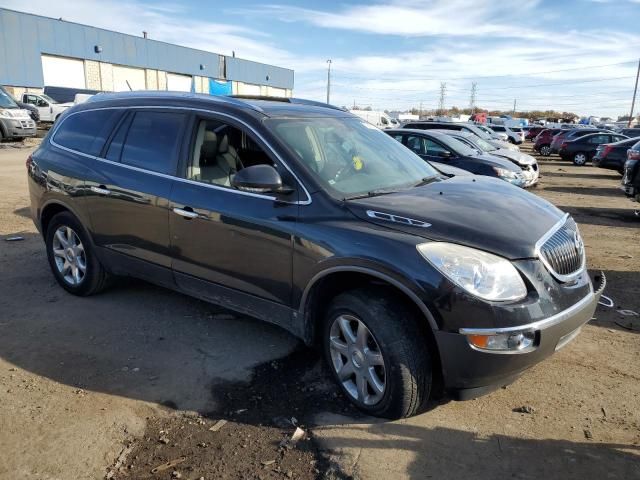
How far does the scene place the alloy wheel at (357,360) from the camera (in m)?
3.15

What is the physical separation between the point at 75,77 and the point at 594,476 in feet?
154

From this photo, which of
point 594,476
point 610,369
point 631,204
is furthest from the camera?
point 631,204

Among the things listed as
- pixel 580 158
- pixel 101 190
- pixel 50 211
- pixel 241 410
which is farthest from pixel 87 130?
pixel 580 158

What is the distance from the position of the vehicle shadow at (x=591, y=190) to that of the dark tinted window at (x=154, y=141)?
1298 cm

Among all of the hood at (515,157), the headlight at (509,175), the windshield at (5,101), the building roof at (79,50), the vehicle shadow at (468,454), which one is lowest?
the vehicle shadow at (468,454)

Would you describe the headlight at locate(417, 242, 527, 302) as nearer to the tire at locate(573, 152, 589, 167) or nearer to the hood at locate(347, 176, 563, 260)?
the hood at locate(347, 176, 563, 260)

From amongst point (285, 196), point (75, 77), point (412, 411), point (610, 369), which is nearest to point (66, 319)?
point (285, 196)

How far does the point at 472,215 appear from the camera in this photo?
10.6ft

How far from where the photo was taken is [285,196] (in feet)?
11.4

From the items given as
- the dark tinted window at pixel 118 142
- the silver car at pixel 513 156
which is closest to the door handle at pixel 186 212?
the dark tinted window at pixel 118 142

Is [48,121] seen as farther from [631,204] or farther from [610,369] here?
Answer: [610,369]

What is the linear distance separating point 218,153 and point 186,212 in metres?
0.53

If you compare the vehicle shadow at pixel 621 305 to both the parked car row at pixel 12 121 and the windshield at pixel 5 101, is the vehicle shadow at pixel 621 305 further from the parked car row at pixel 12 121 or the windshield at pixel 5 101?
the windshield at pixel 5 101

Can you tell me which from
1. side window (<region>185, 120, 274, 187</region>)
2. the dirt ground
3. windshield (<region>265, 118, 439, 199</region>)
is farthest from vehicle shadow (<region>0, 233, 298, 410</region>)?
windshield (<region>265, 118, 439, 199</region>)
